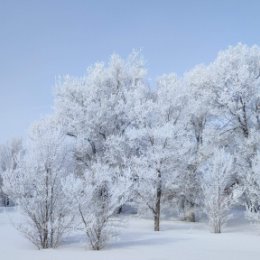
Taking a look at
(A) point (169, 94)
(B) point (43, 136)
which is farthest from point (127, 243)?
(A) point (169, 94)

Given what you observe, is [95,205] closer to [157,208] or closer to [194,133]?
[157,208]

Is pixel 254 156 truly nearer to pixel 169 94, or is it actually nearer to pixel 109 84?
pixel 169 94

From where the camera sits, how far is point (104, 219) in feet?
49.8

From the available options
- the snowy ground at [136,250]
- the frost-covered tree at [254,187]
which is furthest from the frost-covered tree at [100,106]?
the snowy ground at [136,250]

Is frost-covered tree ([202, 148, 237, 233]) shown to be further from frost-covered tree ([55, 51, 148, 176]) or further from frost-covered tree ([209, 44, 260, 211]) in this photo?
frost-covered tree ([55, 51, 148, 176])

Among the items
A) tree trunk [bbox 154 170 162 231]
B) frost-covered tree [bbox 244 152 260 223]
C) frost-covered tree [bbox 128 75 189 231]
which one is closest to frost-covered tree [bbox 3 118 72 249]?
frost-covered tree [bbox 128 75 189 231]

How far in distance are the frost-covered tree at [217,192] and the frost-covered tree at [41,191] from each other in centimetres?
983

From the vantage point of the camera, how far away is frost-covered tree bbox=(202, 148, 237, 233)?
2273cm

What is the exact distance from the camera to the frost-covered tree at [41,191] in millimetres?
15383

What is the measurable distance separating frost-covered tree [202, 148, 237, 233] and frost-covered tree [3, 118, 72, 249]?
983 cm

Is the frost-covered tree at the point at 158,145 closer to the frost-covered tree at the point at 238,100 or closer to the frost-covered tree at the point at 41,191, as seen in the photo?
the frost-covered tree at the point at 238,100

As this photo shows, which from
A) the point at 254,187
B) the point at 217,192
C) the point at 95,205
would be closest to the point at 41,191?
the point at 95,205

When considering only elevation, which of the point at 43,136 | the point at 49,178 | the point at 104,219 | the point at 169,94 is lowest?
the point at 104,219

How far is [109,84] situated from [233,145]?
9979mm
